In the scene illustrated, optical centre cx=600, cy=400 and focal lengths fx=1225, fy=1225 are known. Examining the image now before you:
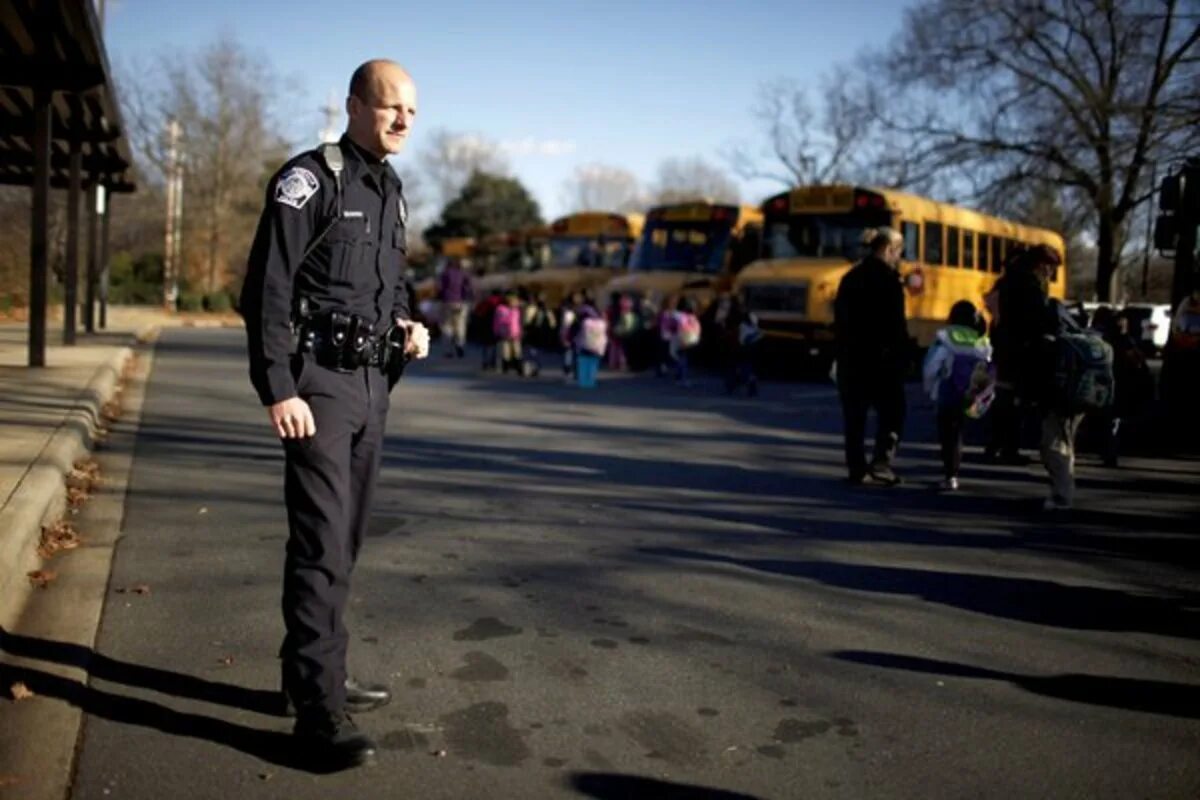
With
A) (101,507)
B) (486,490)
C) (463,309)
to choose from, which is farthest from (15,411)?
(463,309)

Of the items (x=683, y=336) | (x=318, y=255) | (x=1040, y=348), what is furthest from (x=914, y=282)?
(x=318, y=255)

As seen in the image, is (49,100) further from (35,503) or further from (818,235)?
(818,235)

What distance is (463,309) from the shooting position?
25641mm

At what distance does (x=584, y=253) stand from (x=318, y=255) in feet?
91.1

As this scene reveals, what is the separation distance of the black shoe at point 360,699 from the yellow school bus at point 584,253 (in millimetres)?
26045

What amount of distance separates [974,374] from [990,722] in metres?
5.51

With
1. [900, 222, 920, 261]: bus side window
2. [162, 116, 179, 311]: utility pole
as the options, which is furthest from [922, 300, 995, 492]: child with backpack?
[162, 116, 179, 311]: utility pole

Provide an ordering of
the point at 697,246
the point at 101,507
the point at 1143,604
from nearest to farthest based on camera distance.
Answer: the point at 1143,604 < the point at 101,507 < the point at 697,246

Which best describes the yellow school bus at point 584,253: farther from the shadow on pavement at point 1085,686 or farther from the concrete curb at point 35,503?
the shadow on pavement at point 1085,686

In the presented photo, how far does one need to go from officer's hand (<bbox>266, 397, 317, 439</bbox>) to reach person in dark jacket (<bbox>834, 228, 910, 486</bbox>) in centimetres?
673

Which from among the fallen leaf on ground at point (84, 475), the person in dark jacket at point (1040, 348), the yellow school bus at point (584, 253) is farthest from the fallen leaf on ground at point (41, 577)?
the yellow school bus at point (584, 253)

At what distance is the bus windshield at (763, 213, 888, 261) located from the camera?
2280 centimetres

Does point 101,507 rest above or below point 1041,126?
below

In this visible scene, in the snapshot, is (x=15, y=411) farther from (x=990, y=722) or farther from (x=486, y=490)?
(x=990, y=722)
